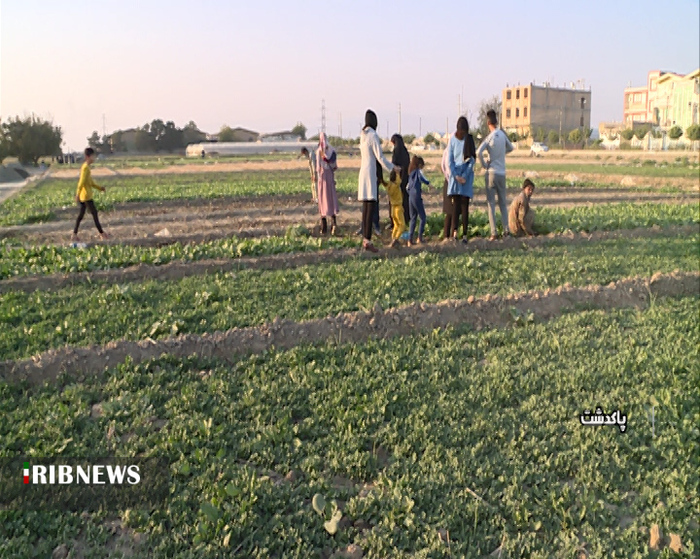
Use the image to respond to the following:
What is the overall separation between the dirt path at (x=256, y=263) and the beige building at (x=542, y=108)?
79863 millimetres

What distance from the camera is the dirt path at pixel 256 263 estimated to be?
8172 millimetres

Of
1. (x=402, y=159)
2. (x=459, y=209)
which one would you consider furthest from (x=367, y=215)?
(x=402, y=159)

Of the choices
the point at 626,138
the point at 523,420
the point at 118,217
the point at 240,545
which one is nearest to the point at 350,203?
the point at 118,217

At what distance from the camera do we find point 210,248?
32.7ft

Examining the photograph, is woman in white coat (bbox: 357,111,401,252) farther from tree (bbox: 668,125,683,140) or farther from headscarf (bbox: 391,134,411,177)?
tree (bbox: 668,125,683,140)

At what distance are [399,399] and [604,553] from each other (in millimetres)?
1783

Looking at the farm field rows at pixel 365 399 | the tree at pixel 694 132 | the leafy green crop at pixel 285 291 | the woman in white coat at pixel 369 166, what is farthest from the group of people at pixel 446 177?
the tree at pixel 694 132

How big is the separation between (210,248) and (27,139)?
199ft

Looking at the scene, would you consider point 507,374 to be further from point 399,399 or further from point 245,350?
point 245,350

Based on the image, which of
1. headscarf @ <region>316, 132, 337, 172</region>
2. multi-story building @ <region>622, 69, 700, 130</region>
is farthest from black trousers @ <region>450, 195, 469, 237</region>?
multi-story building @ <region>622, 69, 700, 130</region>

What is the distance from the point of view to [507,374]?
4969mm

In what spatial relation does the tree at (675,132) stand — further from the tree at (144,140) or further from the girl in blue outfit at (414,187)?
the tree at (144,140)

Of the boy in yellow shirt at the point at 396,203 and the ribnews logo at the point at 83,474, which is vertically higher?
the boy in yellow shirt at the point at 396,203

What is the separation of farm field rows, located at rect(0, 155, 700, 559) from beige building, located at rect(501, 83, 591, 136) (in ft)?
275
